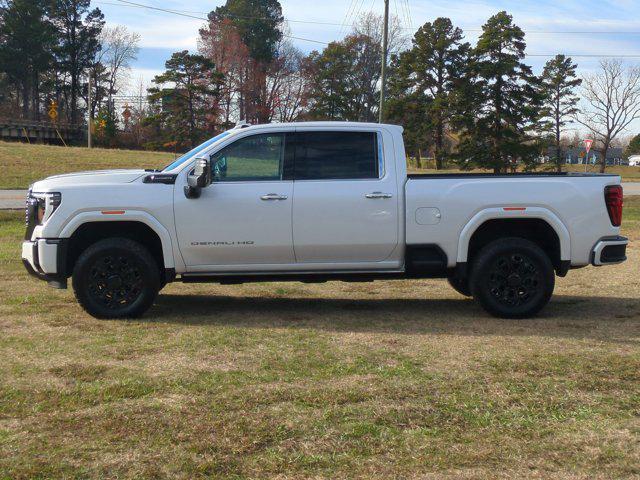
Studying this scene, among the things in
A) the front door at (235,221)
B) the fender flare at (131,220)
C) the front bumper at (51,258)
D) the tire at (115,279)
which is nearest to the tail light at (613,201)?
the front door at (235,221)

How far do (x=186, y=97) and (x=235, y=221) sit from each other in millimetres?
52782

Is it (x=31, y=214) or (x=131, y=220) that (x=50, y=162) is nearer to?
(x=31, y=214)

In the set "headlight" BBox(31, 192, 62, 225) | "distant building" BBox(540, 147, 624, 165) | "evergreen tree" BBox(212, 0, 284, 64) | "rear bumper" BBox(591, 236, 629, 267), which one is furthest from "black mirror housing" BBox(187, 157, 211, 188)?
"distant building" BBox(540, 147, 624, 165)

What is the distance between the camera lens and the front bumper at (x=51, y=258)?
7062 mm

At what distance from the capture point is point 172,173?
7277 mm

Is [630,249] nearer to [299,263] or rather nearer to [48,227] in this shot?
[299,263]

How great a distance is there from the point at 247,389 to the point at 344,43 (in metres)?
65.5

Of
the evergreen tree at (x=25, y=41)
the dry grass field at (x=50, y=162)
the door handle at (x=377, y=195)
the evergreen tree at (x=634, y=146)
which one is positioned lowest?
the door handle at (x=377, y=195)

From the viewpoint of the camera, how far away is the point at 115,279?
720cm

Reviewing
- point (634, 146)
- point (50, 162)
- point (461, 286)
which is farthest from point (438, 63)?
point (634, 146)

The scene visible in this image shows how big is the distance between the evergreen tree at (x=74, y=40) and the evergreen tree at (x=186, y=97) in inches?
835

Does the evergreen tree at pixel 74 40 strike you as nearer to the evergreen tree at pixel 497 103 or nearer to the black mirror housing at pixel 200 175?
the evergreen tree at pixel 497 103

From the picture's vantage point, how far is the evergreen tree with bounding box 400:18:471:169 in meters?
57.0

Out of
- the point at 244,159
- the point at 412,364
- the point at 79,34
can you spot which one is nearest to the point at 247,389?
the point at 412,364
